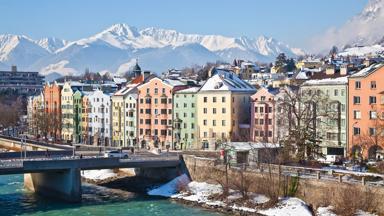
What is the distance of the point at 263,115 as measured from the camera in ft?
311

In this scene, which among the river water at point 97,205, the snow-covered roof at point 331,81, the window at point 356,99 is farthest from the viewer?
the snow-covered roof at point 331,81

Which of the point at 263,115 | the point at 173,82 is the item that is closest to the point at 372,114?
the point at 263,115

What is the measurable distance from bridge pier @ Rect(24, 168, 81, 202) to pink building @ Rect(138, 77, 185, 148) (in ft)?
115

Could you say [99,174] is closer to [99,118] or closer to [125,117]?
[125,117]

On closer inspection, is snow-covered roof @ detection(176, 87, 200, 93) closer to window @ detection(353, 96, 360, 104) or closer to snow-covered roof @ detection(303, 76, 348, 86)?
snow-covered roof @ detection(303, 76, 348, 86)

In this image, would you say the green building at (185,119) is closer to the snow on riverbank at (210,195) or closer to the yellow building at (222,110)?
the yellow building at (222,110)

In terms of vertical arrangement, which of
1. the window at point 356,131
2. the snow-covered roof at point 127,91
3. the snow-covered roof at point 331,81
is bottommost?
the window at point 356,131

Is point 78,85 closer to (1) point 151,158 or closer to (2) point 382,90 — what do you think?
(1) point 151,158

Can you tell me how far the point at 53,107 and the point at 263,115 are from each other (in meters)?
59.1

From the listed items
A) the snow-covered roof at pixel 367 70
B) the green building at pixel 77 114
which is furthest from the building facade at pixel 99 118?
the snow-covered roof at pixel 367 70

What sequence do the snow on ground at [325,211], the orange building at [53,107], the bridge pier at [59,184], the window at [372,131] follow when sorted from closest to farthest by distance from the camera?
the snow on ground at [325,211] → the bridge pier at [59,184] → the window at [372,131] → the orange building at [53,107]

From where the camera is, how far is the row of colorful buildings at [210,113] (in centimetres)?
7862

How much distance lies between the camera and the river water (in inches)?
2372

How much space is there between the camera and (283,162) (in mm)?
68562
